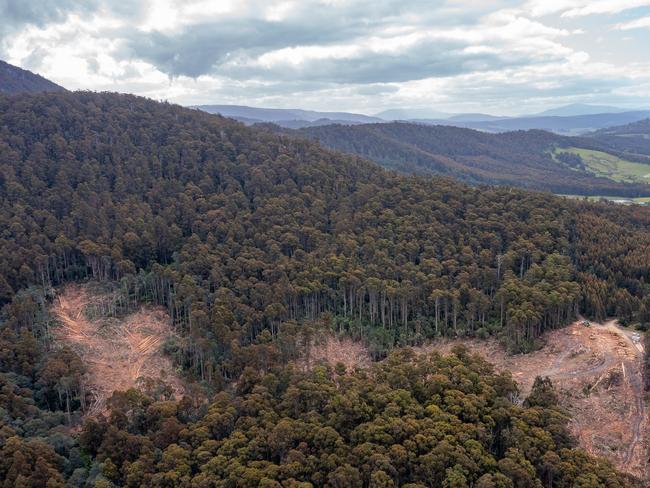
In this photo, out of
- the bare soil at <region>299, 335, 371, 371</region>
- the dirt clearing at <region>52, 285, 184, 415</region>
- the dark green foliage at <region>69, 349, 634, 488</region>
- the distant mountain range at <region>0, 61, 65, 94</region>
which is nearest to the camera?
the dark green foliage at <region>69, 349, 634, 488</region>

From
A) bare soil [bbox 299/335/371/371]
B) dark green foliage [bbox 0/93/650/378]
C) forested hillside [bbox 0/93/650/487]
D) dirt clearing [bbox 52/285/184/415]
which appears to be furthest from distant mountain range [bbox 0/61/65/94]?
bare soil [bbox 299/335/371/371]

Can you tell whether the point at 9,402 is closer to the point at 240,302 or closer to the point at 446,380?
the point at 240,302

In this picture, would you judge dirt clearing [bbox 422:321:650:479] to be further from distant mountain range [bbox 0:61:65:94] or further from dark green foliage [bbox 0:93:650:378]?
distant mountain range [bbox 0:61:65:94]

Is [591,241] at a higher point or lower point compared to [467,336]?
higher

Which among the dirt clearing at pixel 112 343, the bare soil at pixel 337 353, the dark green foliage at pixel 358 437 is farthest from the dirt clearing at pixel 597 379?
the dirt clearing at pixel 112 343

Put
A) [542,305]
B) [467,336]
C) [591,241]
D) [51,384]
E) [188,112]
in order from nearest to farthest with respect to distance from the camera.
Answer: [51,384] < [542,305] < [467,336] < [591,241] < [188,112]

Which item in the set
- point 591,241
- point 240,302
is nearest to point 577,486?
point 240,302

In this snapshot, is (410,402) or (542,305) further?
(542,305)
